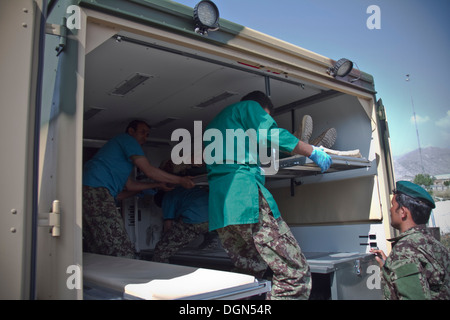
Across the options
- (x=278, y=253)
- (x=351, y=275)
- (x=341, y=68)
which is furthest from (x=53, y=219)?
(x=341, y=68)

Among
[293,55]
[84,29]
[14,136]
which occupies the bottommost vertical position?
[14,136]

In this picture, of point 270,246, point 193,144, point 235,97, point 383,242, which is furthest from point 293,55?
point 193,144

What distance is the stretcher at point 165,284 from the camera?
65.6 inches

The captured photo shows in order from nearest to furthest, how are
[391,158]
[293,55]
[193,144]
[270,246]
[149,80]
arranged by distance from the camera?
[270,246], [293,55], [149,80], [391,158], [193,144]

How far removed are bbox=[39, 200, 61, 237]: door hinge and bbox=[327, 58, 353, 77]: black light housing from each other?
7.85 feet

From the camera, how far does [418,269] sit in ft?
6.98

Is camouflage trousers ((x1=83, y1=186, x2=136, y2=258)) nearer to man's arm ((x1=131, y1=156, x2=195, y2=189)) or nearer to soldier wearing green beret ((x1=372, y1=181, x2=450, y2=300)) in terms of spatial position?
man's arm ((x1=131, y1=156, x2=195, y2=189))

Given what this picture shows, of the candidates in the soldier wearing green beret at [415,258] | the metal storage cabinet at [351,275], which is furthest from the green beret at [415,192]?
the metal storage cabinet at [351,275]

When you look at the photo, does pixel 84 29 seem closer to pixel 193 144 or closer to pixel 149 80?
pixel 149 80

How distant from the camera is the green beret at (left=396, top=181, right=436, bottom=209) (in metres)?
2.44

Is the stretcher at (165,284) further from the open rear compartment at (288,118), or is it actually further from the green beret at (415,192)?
the green beret at (415,192)

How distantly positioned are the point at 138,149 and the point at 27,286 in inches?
82.7

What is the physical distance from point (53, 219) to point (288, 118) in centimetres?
313
